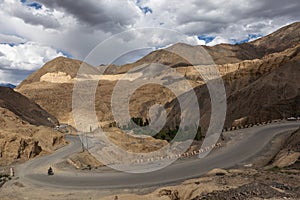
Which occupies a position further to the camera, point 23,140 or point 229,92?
point 229,92

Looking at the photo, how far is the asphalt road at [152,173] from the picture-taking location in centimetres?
1891

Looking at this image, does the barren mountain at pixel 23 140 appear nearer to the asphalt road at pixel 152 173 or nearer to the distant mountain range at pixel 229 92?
the asphalt road at pixel 152 173

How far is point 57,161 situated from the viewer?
92.2 feet

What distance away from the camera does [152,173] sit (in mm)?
20500

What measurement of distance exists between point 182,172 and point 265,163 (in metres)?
5.67

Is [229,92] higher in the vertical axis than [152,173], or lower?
higher

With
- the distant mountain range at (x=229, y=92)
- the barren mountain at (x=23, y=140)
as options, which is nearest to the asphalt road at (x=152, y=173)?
the barren mountain at (x=23, y=140)

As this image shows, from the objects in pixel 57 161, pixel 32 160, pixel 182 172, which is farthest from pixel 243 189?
pixel 32 160

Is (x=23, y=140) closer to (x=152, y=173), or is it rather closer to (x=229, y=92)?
(x=152, y=173)

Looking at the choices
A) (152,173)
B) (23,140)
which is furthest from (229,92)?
(152,173)

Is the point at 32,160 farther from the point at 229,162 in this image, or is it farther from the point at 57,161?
the point at 229,162

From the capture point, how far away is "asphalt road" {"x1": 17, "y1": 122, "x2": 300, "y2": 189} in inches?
744

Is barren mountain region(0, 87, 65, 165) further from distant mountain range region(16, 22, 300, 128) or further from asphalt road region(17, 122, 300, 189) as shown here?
distant mountain range region(16, 22, 300, 128)

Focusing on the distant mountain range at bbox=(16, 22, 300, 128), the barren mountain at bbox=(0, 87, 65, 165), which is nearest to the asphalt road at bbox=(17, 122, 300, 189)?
the barren mountain at bbox=(0, 87, 65, 165)
